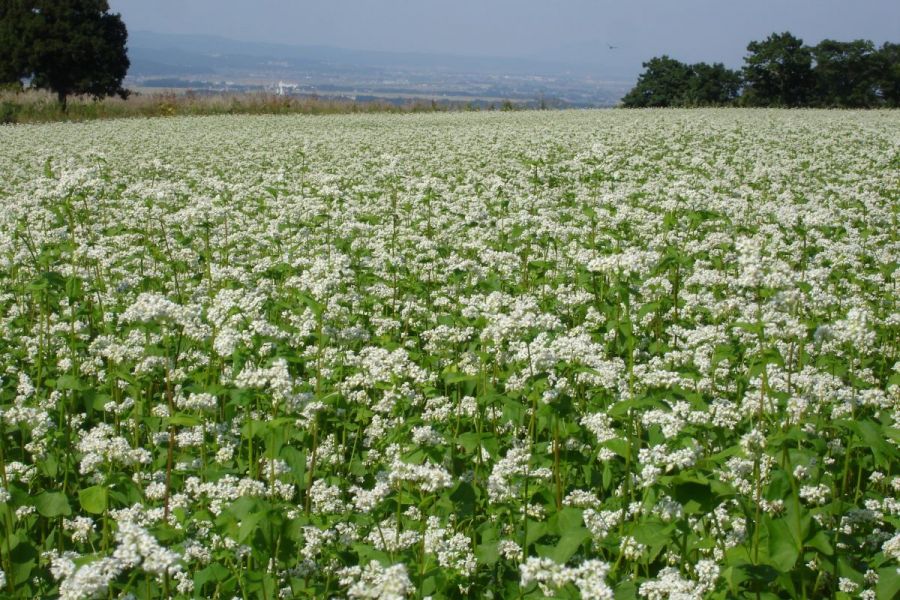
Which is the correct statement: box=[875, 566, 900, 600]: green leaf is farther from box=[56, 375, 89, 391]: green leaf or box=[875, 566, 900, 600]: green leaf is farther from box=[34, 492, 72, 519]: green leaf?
box=[56, 375, 89, 391]: green leaf

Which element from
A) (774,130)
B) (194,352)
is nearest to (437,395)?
(194,352)

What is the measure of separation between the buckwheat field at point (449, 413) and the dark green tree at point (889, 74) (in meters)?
65.2

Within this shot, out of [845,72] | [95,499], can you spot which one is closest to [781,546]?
[95,499]

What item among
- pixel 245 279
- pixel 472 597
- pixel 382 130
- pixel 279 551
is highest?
pixel 382 130

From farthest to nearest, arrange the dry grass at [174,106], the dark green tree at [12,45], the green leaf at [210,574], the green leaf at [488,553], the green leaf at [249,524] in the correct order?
1. the dark green tree at [12,45]
2. the dry grass at [174,106]
3. the green leaf at [488,553]
4. the green leaf at [210,574]
5. the green leaf at [249,524]

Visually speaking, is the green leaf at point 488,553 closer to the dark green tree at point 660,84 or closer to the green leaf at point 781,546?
the green leaf at point 781,546

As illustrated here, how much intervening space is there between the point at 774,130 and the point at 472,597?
27.7 m

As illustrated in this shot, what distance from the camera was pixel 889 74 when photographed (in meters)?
68.9

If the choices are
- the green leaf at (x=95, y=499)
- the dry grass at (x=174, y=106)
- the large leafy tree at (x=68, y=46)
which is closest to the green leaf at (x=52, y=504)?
the green leaf at (x=95, y=499)

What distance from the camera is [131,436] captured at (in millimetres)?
6016

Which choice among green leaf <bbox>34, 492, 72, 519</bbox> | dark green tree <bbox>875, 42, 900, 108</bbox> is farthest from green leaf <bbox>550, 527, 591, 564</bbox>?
dark green tree <bbox>875, 42, 900, 108</bbox>

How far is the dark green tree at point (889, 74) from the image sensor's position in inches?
2657

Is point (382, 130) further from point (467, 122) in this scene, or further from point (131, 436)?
point (131, 436)

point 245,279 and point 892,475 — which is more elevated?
point 245,279
